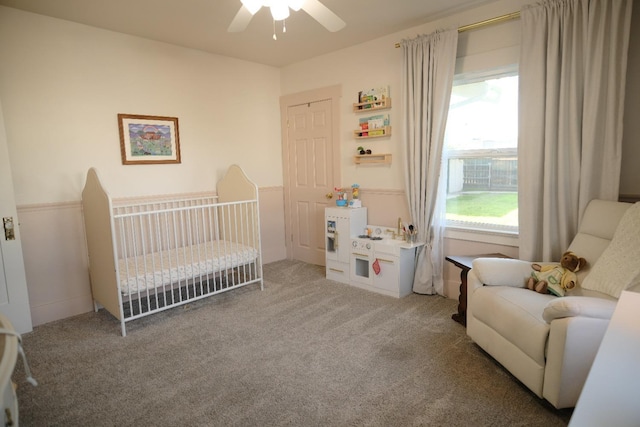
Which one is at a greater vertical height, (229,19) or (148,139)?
(229,19)

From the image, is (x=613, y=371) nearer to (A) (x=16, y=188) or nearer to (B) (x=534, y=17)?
(B) (x=534, y=17)

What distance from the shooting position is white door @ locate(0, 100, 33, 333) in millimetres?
2549

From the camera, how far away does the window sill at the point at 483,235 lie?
9.23 feet

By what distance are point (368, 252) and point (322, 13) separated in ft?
6.89

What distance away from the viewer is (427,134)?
10.1ft

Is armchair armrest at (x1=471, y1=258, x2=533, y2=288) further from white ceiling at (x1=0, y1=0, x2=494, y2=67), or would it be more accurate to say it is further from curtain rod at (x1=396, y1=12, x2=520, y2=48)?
white ceiling at (x1=0, y1=0, x2=494, y2=67)

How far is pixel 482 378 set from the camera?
199 centimetres

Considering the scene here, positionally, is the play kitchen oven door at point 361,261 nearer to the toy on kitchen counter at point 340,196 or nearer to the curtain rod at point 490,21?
the toy on kitchen counter at point 340,196

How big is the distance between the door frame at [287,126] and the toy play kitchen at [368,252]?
616mm

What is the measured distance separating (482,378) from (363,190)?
7.14 ft

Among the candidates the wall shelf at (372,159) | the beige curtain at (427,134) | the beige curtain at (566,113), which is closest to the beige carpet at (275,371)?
the beige curtain at (427,134)

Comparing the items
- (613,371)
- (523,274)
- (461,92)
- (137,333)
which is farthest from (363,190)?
(613,371)

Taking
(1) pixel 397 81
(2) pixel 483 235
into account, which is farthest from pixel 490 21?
(2) pixel 483 235

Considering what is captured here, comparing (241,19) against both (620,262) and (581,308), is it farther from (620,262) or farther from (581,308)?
(620,262)
